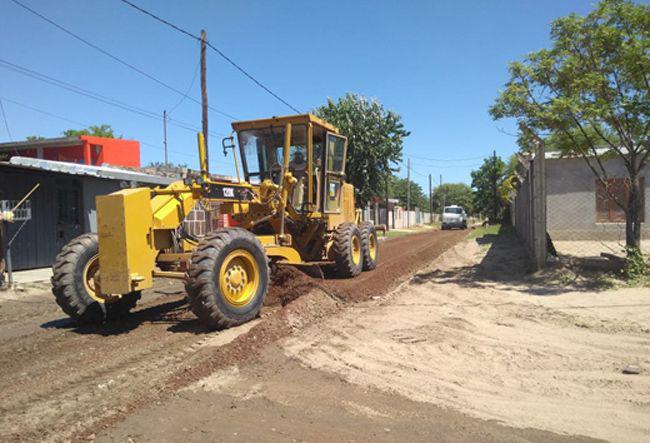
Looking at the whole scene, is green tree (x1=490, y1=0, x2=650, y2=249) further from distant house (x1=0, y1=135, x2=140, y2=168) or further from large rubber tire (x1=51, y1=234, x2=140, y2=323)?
distant house (x1=0, y1=135, x2=140, y2=168)

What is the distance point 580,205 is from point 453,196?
287 feet

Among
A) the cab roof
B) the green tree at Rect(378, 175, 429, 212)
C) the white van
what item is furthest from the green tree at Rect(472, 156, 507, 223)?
the cab roof

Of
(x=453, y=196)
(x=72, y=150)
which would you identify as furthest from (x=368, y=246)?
(x=453, y=196)

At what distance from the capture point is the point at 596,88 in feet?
28.2

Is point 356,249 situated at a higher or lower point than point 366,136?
lower

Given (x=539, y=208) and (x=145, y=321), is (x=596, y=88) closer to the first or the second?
(x=539, y=208)

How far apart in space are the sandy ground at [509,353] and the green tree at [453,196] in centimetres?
8555

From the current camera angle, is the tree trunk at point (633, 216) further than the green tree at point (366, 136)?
No

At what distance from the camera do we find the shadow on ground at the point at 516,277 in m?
8.34

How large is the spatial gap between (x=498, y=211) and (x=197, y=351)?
137 feet

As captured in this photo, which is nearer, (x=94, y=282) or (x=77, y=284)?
(x=77, y=284)

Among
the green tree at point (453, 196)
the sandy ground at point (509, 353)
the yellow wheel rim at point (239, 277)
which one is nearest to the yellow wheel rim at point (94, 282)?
the yellow wheel rim at point (239, 277)

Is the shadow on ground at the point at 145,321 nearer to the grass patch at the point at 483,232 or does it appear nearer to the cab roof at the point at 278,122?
the cab roof at the point at 278,122

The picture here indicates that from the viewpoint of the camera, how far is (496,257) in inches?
512
